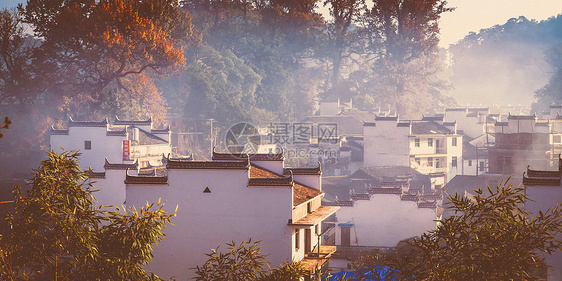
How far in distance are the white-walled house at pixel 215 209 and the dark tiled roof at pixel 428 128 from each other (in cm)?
4092

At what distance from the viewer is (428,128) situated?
2491 inches

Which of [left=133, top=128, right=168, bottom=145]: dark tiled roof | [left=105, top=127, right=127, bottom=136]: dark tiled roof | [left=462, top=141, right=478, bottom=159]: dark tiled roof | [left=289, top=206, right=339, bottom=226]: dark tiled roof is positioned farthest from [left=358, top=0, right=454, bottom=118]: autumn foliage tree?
[left=289, top=206, right=339, bottom=226]: dark tiled roof

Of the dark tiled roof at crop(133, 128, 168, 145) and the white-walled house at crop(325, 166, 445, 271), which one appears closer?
the white-walled house at crop(325, 166, 445, 271)

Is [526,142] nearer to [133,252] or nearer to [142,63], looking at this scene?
[142,63]

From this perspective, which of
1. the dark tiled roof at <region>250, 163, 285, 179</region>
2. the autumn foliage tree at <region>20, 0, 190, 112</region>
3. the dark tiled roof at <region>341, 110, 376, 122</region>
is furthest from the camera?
the dark tiled roof at <region>341, 110, 376, 122</region>

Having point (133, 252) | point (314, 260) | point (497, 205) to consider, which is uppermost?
point (497, 205)

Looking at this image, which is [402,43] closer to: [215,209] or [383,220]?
[383,220]

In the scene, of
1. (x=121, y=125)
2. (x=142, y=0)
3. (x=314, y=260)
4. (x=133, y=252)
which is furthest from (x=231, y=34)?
(x=133, y=252)

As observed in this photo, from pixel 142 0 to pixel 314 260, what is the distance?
144 feet

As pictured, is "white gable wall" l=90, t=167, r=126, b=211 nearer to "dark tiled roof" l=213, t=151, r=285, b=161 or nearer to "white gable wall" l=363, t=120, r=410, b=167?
"dark tiled roof" l=213, t=151, r=285, b=161

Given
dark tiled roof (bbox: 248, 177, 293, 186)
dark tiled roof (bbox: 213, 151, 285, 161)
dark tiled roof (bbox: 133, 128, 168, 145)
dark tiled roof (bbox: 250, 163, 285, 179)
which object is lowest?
dark tiled roof (bbox: 248, 177, 293, 186)

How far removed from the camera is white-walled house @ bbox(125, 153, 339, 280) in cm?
2248

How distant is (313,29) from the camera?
81.8 m

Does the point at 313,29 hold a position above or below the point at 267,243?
above
